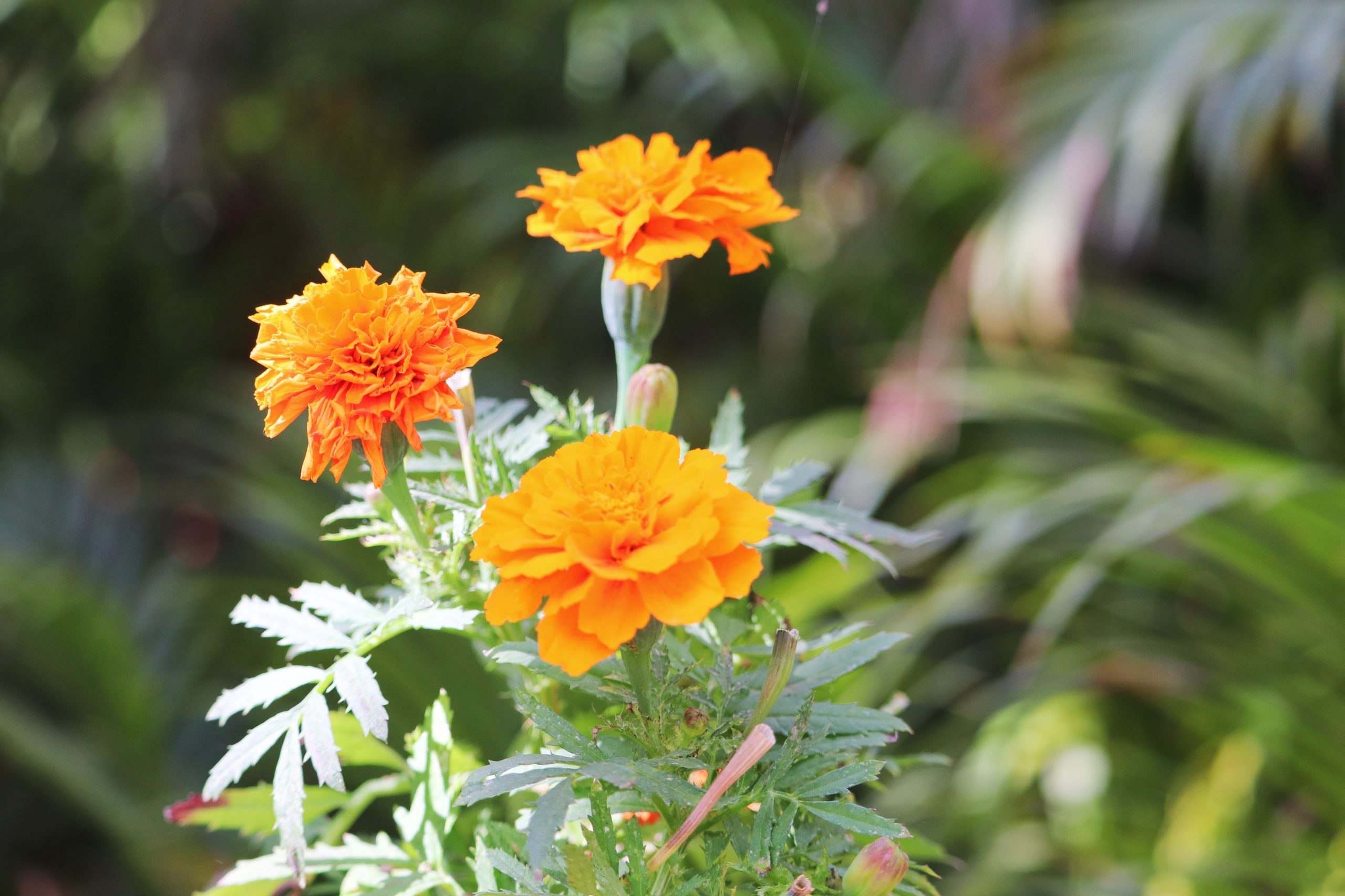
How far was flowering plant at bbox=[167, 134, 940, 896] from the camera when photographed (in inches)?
8.0

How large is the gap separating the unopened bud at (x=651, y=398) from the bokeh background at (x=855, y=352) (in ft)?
1.10

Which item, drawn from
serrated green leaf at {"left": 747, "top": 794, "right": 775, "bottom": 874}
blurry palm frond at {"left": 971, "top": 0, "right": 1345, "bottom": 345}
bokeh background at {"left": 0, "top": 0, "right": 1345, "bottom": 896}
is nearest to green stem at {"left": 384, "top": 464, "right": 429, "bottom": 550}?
serrated green leaf at {"left": 747, "top": 794, "right": 775, "bottom": 874}

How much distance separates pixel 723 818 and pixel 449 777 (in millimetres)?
78

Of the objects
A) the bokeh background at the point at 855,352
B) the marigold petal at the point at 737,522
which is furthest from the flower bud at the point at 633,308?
the bokeh background at the point at 855,352

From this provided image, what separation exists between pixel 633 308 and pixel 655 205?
57 millimetres

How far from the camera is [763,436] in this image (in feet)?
3.85

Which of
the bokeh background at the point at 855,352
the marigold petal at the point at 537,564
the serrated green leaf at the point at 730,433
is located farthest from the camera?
the bokeh background at the point at 855,352

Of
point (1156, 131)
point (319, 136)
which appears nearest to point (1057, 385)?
point (1156, 131)

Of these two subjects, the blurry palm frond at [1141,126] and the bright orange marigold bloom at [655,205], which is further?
the blurry palm frond at [1141,126]

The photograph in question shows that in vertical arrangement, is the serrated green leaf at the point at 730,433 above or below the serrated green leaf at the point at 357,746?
above

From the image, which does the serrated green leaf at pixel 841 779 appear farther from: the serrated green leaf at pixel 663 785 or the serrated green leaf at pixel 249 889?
the serrated green leaf at pixel 249 889

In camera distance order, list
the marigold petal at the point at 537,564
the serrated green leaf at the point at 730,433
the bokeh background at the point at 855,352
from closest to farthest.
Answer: the marigold petal at the point at 537,564
the serrated green leaf at the point at 730,433
the bokeh background at the point at 855,352

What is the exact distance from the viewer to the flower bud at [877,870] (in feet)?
0.69

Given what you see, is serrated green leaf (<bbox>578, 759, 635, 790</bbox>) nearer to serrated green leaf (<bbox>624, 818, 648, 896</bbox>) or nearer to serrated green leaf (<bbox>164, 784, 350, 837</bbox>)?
serrated green leaf (<bbox>624, 818, 648, 896</bbox>)
